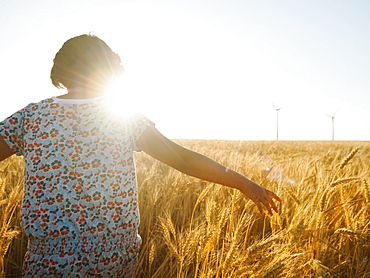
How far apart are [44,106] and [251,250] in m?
1.09

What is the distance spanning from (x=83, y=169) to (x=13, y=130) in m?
0.41

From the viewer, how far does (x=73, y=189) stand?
123 cm

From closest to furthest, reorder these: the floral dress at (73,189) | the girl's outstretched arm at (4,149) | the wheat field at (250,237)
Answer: the wheat field at (250,237)
the floral dress at (73,189)
the girl's outstretched arm at (4,149)

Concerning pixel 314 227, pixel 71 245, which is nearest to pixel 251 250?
pixel 314 227

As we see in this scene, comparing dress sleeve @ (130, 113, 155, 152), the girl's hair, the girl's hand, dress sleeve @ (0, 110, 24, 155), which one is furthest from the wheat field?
the girl's hair

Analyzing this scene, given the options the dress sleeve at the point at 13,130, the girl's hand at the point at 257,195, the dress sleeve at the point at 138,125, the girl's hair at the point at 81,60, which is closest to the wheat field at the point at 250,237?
the girl's hand at the point at 257,195

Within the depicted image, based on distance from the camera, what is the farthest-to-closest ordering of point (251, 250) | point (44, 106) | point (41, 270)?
point (44, 106) < point (41, 270) < point (251, 250)

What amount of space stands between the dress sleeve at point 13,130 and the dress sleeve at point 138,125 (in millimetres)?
527

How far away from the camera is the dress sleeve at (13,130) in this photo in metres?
1.30

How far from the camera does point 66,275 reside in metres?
1.20

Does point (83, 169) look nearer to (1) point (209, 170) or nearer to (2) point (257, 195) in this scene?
(1) point (209, 170)

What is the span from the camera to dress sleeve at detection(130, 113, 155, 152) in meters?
1.34

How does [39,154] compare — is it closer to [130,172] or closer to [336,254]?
[130,172]

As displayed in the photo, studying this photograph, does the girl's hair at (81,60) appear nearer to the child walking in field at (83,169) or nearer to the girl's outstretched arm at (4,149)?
the child walking in field at (83,169)
